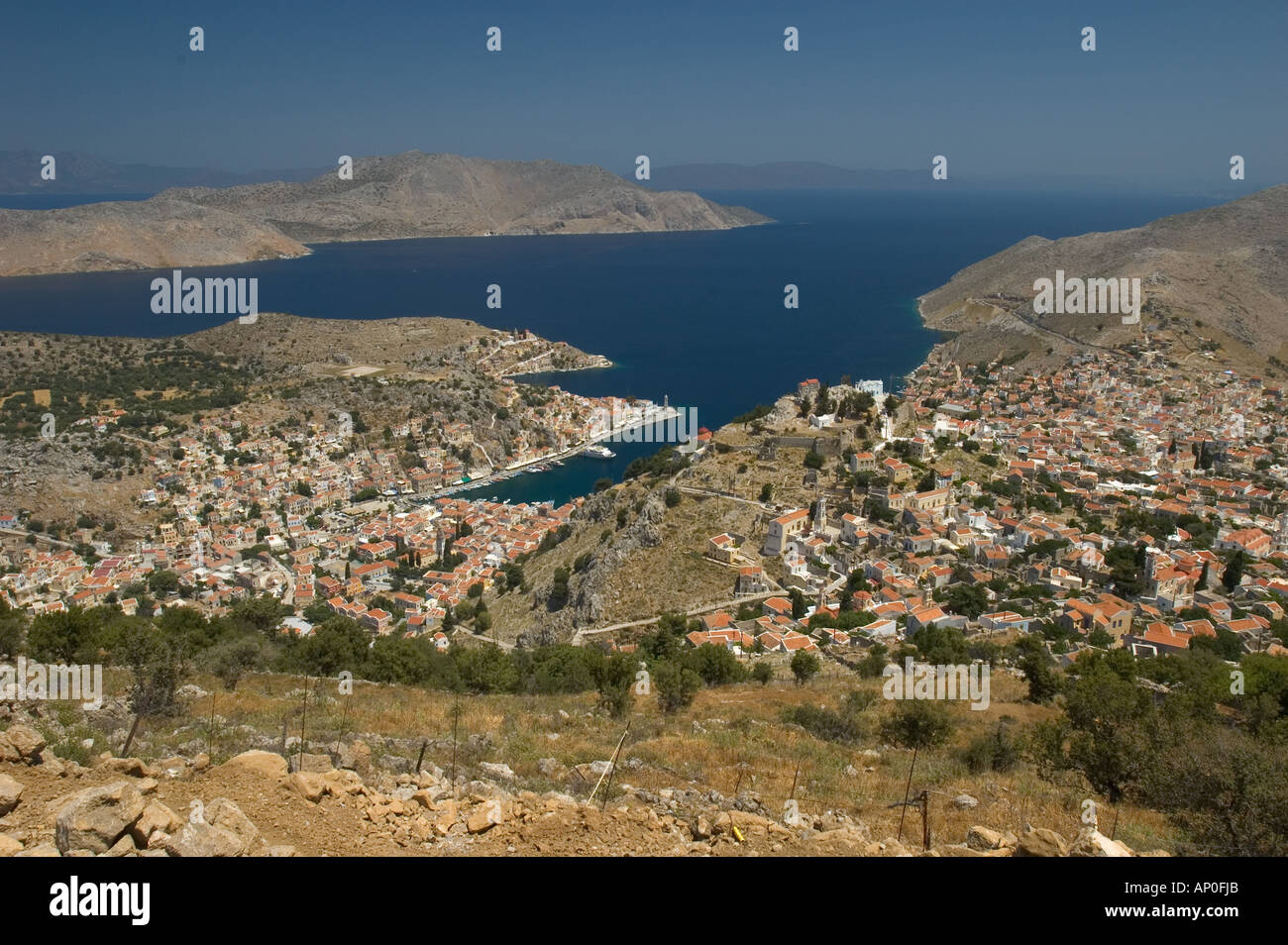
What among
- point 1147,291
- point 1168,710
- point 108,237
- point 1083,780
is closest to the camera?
point 1083,780

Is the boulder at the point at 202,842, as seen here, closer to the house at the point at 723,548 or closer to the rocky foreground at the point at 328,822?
the rocky foreground at the point at 328,822

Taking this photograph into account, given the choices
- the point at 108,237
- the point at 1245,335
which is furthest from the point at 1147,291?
the point at 108,237

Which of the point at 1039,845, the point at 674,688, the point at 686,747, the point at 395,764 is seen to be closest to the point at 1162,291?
the point at 674,688

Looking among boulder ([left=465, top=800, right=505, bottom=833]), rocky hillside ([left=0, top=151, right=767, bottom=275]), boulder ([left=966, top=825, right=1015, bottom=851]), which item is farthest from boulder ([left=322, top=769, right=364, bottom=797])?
rocky hillside ([left=0, top=151, right=767, bottom=275])

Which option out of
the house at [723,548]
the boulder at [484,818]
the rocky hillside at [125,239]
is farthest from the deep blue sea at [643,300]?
the boulder at [484,818]

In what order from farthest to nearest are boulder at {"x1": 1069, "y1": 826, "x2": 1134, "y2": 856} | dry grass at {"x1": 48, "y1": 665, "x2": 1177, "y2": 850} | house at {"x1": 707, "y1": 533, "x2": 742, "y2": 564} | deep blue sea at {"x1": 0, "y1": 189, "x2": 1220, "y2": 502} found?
deep blue sea at {"x1": 0, "y1": 189, "x2": 1220, "y2": 502}, house at {"x1": 707, "y1": 533, "x2": 742, "y2": 564}, dry grass at {"x1": 48, "y1": 665, "x2": 1177, "y2": 850}, boulder at {"x1": 1069, "y1": 826, "x2": 1134, "y2": 856}

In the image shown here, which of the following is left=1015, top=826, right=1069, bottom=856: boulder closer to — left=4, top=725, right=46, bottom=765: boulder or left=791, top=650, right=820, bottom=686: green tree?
left=4, top=725, right=46, bottom=765: boulder
